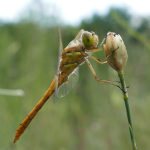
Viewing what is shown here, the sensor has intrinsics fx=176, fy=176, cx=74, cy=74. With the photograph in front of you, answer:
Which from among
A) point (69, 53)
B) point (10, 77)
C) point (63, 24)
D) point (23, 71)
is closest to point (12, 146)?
point (69, 53)

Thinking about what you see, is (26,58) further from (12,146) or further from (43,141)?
(12,146)

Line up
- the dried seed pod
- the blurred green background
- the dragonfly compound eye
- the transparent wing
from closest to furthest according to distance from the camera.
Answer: the dried seed pod → the dragonfly compound eye → the transparent wing → the blurred green background

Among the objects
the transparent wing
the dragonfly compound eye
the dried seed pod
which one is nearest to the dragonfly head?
the dragonfly compound eye

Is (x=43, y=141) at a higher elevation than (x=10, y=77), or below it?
below

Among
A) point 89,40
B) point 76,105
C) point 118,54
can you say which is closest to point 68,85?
point 89,40

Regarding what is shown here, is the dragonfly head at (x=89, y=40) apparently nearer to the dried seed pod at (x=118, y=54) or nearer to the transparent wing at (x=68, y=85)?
the transparent wing at (x=68, y=85)

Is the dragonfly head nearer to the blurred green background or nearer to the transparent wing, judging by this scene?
the transparent wing

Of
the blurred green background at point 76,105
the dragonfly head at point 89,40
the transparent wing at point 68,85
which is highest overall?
the dragonfly head at point 89,40

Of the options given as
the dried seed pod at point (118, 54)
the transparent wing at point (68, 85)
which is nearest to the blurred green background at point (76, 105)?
the transparent wing at point (68, 85)
